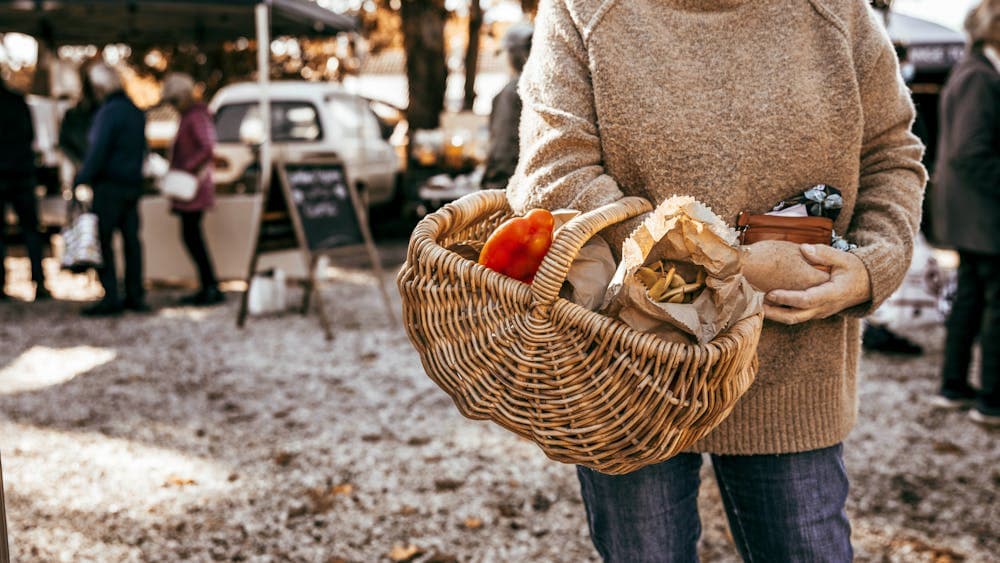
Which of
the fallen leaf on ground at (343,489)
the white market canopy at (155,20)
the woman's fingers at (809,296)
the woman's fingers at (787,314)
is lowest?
the fallen leaf on ground at (343,489)

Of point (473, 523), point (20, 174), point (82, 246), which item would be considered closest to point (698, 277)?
point (473, 523)

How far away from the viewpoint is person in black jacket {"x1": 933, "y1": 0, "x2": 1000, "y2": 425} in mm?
4258

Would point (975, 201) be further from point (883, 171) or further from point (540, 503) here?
point (883, 171)

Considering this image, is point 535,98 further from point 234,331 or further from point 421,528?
point 234,331

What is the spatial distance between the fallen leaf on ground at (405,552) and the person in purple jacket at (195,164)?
196 inches

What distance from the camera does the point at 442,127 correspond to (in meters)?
11.8

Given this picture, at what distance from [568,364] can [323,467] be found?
291 centimetres

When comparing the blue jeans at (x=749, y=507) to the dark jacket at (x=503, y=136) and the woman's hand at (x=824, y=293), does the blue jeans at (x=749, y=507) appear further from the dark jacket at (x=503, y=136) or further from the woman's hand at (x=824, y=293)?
the dark jacket at (x=503, y=136)

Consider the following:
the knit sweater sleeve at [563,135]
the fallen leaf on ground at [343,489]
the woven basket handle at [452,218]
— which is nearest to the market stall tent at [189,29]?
the fallen leaf on ground at [343,489]

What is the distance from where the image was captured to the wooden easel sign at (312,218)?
6.40 metres

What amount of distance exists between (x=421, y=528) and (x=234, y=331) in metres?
3.73

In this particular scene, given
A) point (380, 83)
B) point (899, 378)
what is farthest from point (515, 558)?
point (380, 83)

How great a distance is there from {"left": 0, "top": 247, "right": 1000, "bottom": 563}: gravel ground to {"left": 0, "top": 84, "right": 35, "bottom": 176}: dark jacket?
7.29 feet

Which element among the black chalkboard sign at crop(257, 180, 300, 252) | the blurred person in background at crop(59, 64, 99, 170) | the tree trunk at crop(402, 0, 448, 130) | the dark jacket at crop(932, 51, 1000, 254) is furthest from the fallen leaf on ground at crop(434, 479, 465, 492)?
the tree trunk at crop(402, 0, 448, 130)
